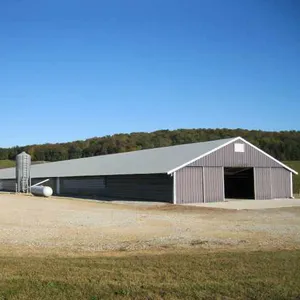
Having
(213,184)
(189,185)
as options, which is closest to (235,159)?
(213,184)

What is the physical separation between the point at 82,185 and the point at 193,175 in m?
15.7

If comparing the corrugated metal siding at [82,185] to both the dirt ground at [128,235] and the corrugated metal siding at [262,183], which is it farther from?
the dirt ground at [128,235]

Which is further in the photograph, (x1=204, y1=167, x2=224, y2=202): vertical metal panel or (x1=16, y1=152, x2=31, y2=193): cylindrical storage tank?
(x1=16, y1=152, x2=31, y2=193): cylindrical storage tank

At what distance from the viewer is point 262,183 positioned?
35.4 metres

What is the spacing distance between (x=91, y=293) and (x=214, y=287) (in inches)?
71.0

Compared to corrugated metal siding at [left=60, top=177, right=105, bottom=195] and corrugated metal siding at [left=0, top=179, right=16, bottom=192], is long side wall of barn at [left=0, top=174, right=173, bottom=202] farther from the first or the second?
corrugated metal siding at [left=0, top=179, right=16, bottom=192]

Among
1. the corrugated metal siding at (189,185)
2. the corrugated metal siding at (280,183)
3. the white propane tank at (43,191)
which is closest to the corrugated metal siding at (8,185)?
the white propane tank at (43,191)

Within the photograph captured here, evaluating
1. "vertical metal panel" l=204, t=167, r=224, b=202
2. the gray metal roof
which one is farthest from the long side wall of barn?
"vertical metal panel" l=204, t=167, r=224, b=202

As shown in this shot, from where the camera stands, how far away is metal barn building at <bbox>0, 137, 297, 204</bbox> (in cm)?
3094

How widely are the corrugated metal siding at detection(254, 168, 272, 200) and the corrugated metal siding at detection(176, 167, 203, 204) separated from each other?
605cm

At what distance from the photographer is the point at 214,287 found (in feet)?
21.0

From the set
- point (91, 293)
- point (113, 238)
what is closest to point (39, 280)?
point (91, 293)

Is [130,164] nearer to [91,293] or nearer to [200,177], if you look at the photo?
[200,177]

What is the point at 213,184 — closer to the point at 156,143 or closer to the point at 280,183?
the point at 280,183
